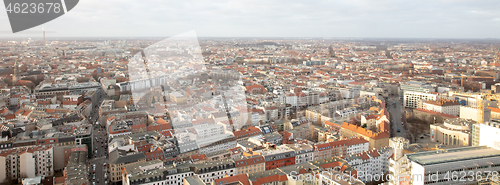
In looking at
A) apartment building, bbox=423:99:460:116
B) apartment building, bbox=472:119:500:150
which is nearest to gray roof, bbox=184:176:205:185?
apartment building, bbox=472:119:500:150

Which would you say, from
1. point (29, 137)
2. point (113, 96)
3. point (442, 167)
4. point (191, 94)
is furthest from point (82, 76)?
point (442, 167)

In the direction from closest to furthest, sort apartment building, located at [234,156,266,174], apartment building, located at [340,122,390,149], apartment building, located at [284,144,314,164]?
apartment building, located at [234,156,266,174] < apartment building, located at [284,144,314,164] < apartment building, located at [340,122,390,149]

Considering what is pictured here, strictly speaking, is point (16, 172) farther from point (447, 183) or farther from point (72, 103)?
point (447, 183)

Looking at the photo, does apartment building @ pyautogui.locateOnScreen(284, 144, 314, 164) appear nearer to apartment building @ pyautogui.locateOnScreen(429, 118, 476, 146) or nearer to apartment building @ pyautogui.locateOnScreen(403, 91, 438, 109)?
apartment building @ pyautogui.locateOnScreen(429, 118, 476, 146)

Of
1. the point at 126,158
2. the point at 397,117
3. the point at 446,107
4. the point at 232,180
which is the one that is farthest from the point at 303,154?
the point at 446,107

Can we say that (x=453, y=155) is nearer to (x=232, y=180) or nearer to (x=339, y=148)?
(x=232, y=180)

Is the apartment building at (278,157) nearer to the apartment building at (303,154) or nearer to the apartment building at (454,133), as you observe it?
the apartment building at (303,154)
